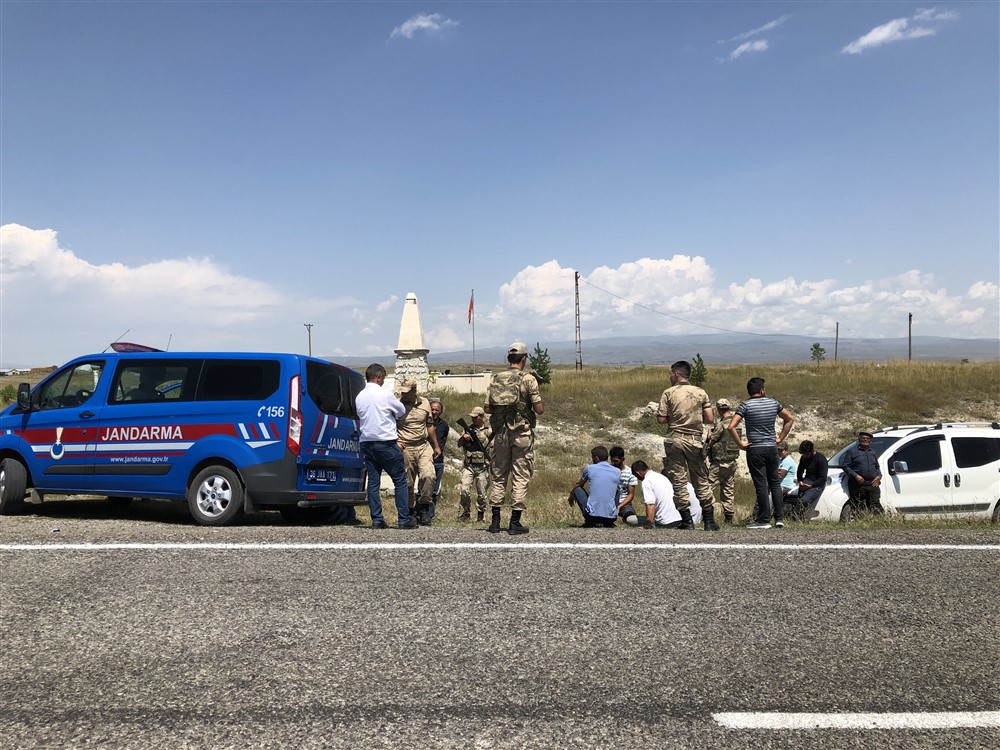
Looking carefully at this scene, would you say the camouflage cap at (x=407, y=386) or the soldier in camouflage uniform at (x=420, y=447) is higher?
the camouflage cap at (x=407, y=386)

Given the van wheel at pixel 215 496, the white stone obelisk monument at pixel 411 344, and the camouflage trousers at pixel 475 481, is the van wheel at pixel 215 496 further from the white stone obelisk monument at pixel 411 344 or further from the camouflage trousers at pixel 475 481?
the white stone obelisk monument at pixel 411 344

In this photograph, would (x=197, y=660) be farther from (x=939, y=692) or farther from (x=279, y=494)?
(x=279, y=494)

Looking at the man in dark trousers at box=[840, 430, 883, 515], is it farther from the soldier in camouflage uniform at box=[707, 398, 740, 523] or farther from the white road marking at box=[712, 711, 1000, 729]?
the white road marking at box=[712, 711, 1000, 729]

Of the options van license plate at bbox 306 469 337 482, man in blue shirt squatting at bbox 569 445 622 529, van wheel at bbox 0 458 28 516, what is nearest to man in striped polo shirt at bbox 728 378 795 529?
man in blue shirt squatting at bbox 569 445 622 529

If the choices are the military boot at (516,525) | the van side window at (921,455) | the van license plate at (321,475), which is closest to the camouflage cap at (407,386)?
the van license plate at (321,475)

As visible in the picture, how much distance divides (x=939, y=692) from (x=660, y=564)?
→ 259cm

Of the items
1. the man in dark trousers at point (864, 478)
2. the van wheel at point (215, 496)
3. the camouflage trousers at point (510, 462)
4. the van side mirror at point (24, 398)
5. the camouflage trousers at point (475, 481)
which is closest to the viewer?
the camouflage trousers at point (510, 462)

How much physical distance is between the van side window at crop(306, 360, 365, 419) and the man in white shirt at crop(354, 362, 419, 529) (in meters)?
0.56

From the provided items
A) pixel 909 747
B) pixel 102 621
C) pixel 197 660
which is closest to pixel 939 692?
pixel 909 747

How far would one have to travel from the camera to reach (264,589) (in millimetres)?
5562

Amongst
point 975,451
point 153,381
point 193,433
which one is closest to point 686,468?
point 975,451

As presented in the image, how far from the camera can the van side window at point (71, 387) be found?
9750 millimetres

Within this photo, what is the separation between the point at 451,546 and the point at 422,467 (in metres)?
3.68

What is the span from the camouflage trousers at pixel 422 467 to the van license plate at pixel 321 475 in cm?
151
